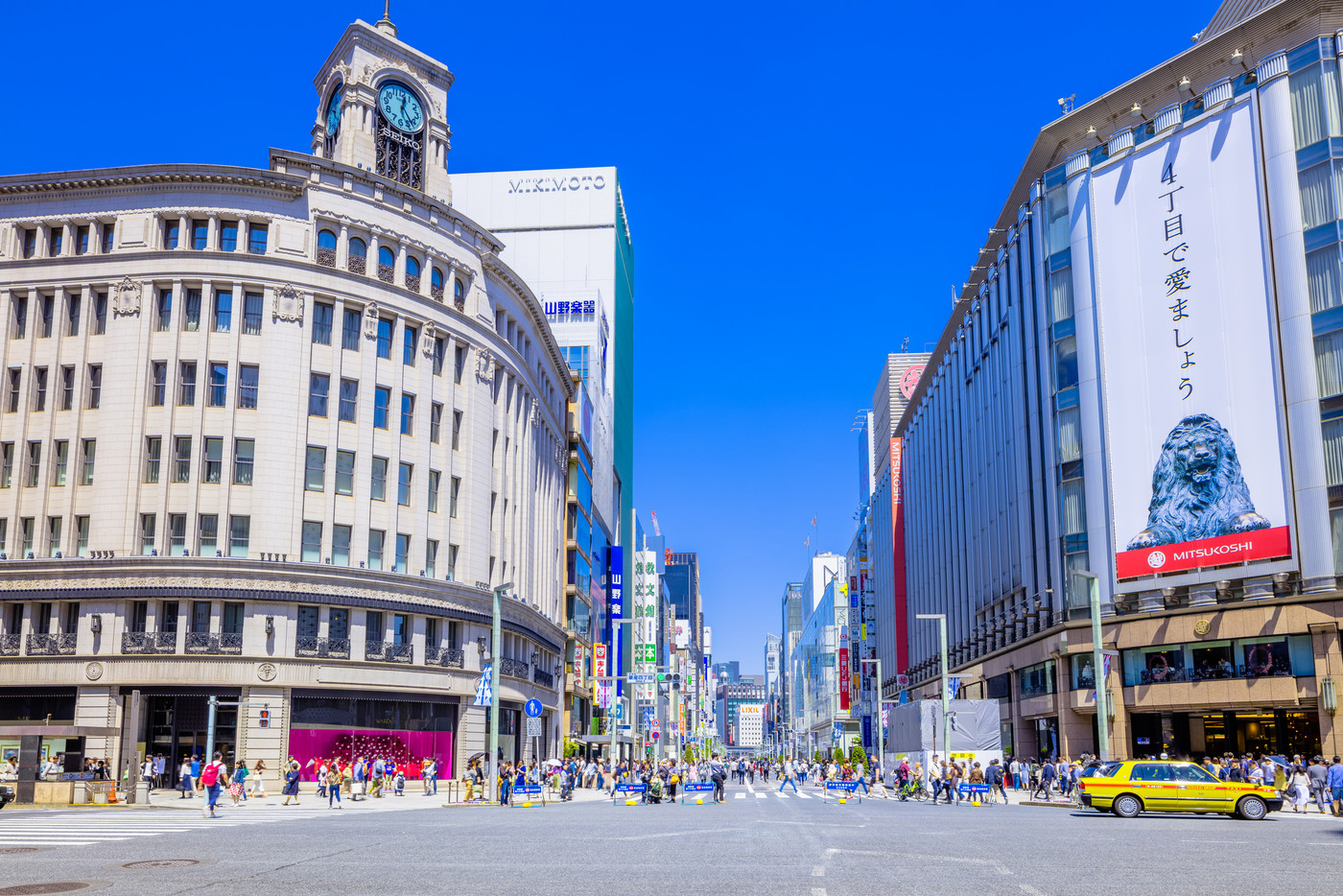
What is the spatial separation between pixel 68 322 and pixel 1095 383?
44897mm

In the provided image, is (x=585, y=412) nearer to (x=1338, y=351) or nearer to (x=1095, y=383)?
(x=1095, y=383)

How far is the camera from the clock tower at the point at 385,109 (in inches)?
2313

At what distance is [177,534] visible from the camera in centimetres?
4797

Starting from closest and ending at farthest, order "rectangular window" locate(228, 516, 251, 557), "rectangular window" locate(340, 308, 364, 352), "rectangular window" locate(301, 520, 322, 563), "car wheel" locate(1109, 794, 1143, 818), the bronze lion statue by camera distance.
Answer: "car wheel" locate(1109, 794, 1143, 818) < the bronze lion statue < "rectangular window" locate(228, 516, 251, 557) < "rectangular window" locate(301, 520, 322, 563) < "rectangular window" locate(340, 308, 364, 352)

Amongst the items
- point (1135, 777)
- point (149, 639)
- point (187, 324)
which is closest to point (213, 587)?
point (149, 639)

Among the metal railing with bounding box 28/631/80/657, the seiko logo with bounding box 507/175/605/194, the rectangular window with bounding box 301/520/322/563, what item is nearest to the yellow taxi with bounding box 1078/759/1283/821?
the rectangular window with bounding box 301/520/322/563

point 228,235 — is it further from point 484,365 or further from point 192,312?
point 484,365

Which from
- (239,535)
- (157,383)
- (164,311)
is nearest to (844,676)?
(239,535)

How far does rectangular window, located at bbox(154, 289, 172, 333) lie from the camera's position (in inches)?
1946

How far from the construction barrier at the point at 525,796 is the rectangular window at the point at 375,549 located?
39.7 ft

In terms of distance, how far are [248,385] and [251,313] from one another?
3219mm

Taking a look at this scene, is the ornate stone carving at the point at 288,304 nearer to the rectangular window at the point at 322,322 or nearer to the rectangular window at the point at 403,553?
the rectangular window at the point at 322,322

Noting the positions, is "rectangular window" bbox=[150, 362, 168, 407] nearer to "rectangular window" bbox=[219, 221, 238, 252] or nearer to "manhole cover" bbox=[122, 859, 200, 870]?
"rectangular window" bbox=[219, 221, 238, 252]

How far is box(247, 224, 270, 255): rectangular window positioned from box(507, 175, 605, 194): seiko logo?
6852cm
